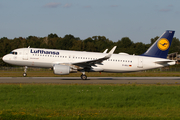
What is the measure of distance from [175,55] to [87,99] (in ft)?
272

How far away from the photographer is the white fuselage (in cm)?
2931

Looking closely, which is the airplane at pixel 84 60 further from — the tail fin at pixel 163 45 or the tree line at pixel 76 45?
the tree line at pixel 76 45

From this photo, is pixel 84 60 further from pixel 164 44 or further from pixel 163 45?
pixel 164 44

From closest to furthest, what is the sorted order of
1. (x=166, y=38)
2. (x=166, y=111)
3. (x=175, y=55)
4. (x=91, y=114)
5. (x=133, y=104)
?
(x=91, y=114) → (x=166, y=111) → (x=133, y=104) → (x=166, y=38) → (x=175, y=55)

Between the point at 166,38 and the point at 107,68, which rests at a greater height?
the point at 166,38

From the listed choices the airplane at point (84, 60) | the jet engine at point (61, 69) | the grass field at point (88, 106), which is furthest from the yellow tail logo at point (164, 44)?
the grass field at point (88, 106)

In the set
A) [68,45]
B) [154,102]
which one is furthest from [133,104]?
[68,45]

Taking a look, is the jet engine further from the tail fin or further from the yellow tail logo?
the yellow tail logo

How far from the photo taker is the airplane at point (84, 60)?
2870cm

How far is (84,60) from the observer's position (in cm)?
3016

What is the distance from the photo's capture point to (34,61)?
29.3 meters

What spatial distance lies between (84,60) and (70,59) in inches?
71.8

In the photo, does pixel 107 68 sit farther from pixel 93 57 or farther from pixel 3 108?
pixel 3 108

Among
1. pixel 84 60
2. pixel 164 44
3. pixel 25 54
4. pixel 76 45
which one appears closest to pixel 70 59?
pixel 84 60
